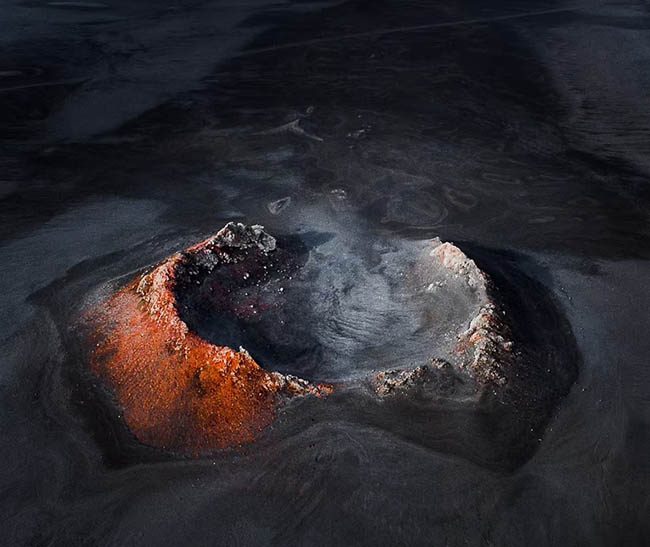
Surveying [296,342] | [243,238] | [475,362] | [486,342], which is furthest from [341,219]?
[475,362]

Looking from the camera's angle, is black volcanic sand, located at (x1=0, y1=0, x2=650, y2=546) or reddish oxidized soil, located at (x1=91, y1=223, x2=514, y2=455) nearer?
black volcanic sand, located at (x1=0, y1=0, x2=650, y2=546)

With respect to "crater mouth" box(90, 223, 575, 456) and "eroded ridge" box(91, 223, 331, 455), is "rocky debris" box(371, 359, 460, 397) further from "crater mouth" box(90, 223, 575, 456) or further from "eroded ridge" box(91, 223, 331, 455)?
"eroded ridge" box(91, 223, 331, 455)

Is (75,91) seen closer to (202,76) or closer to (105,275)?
(202,76)

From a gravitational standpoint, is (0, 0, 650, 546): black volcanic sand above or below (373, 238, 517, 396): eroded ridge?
below

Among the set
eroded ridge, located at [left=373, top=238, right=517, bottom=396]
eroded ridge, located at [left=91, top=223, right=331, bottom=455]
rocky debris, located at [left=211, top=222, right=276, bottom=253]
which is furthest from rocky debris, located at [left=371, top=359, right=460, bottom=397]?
rocky debris, located at [left=211, top=222, right=276, bottom=253]

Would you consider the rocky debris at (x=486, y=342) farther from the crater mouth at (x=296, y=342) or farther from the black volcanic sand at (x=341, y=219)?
the black volcanic sand at (x=341, y=219)

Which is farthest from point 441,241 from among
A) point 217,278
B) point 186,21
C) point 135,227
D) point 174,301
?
point 186,21
